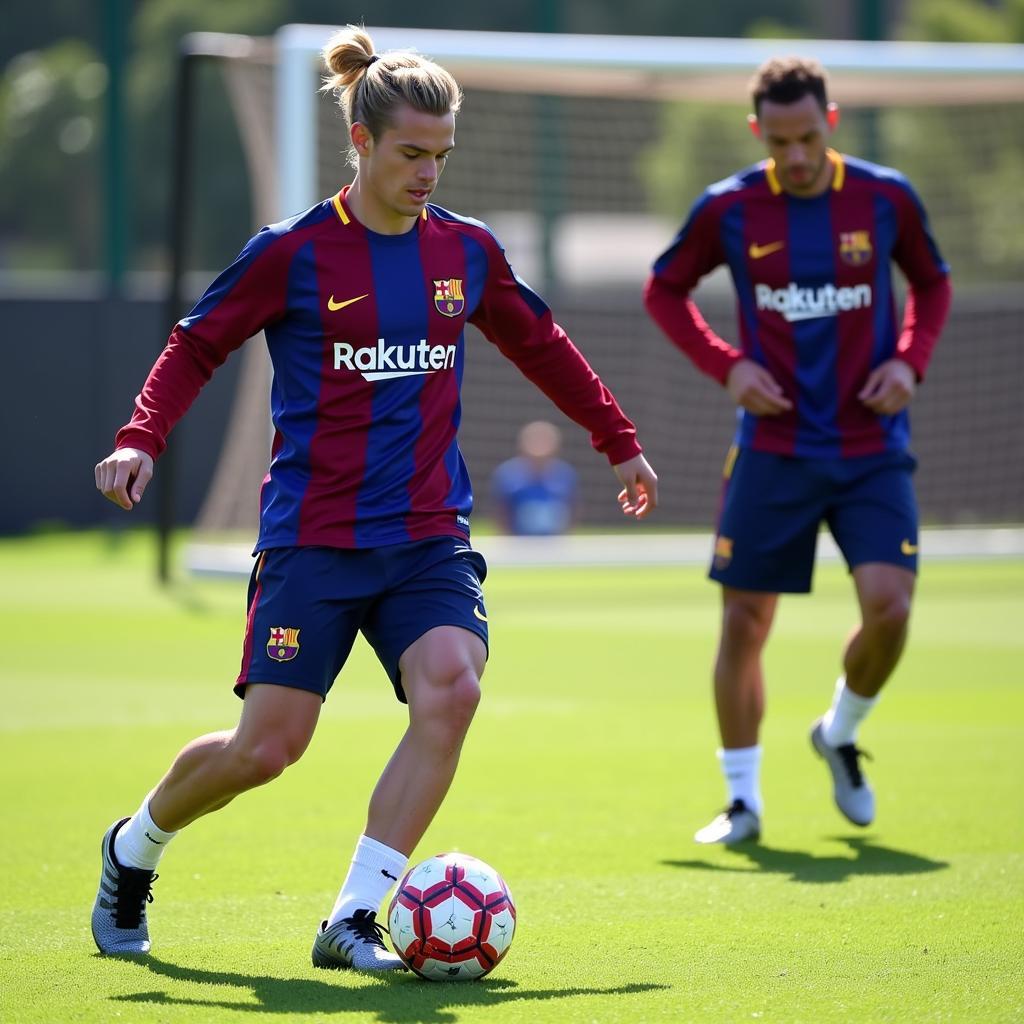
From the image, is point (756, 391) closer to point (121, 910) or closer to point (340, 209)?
point (340, 209)

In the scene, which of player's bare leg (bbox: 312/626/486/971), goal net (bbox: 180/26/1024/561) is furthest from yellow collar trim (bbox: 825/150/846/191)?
goal net (bbox: 180/26/1024/561)

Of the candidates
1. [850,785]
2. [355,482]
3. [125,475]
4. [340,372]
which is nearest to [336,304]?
[340,372]

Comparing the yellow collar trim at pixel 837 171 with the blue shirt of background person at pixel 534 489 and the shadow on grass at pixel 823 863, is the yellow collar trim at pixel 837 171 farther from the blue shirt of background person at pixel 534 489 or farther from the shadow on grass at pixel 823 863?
the blue shirt of background person at pixel 534 489

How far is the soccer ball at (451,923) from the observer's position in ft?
13.2

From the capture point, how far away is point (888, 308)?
636 centimetres

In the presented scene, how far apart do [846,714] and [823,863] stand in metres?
0.83

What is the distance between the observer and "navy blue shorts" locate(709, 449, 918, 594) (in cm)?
607

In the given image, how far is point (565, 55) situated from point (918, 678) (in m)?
5.94

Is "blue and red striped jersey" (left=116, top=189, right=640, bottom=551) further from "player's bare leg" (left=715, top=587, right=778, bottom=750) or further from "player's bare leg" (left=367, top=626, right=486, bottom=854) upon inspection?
"player's bare leg" (left=715, top=587, right=778, bottom=750)

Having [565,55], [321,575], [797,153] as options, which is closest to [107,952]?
[321,575]

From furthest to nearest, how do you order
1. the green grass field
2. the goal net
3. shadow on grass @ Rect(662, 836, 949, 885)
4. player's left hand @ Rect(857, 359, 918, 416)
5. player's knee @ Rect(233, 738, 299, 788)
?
the goal net, player's left hand @ Rect(857, 359, 918, 416), shadow on grass @ Rect(662, 836, 949, 885), player's knee @ Rect(233, 738, 299, 788), the green grass field

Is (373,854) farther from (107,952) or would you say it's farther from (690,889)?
(690,889)

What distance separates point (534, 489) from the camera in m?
18.6

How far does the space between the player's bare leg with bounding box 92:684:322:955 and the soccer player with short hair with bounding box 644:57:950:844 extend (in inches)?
84.5
